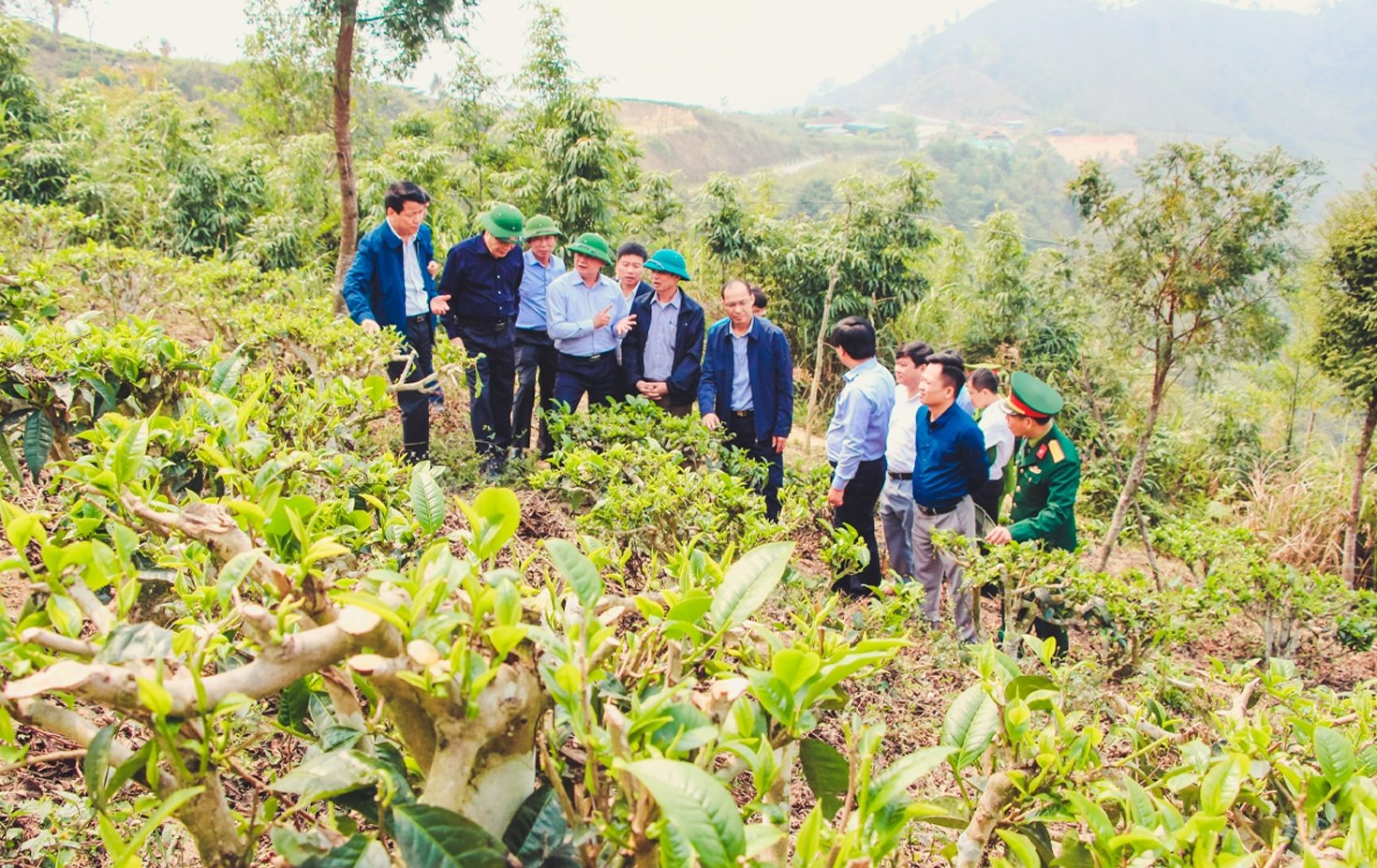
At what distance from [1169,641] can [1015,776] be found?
3.05 m

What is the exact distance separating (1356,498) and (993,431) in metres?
3.75

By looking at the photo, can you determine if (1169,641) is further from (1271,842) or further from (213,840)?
(213,840)

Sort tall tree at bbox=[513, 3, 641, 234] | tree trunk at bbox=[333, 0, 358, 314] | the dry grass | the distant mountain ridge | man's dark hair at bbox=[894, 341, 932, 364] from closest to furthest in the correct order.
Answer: man's dark hair at bbox=[894, 341, 932, 364], tree trunk at bbox=[333, 0, 358, 314], the dry grass, tall tree at bbox=[513, 3, 641, 234], the distant mountain ridge

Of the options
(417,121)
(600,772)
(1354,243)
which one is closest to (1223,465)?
(1354,243)

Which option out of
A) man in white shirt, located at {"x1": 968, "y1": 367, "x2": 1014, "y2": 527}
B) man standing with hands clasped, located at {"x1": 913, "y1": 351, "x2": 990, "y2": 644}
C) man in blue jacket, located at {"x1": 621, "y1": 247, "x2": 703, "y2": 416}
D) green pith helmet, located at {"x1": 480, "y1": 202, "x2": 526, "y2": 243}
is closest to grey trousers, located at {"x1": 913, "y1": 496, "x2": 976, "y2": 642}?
man standing with hands clasped, located at {"x1": 913, "y1": 351, "x2": 990, "y2": 644}

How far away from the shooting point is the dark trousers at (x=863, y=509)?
426cm

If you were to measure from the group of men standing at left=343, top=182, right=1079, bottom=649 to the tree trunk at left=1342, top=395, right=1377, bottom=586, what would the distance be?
3.24 meters

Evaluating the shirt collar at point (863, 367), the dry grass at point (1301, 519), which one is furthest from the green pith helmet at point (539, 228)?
the dry grass at point (1301, 519)

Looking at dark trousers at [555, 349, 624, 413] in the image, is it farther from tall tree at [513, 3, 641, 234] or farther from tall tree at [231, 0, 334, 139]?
tall tree at [231, 0, 334, 139]

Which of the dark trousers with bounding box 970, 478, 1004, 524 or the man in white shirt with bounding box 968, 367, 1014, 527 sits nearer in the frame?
the dark trousers with bounding box 970, 478, 1004, 524

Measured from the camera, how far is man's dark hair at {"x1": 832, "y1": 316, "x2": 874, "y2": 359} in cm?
416

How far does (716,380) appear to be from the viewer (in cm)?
470

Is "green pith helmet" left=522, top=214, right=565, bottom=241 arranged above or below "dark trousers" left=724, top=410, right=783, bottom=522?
above

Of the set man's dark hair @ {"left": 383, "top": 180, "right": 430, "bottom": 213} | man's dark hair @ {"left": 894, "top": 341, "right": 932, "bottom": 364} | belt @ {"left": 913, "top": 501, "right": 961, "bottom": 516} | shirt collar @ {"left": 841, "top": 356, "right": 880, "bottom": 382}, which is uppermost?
man's dark hair @ {"left": 383, "top": 180, "right": 430, "bottom": 213}
